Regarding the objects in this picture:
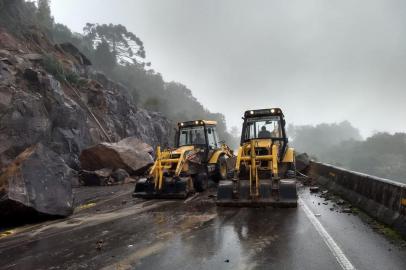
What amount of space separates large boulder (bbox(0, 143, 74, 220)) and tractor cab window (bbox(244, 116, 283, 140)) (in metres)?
6.28

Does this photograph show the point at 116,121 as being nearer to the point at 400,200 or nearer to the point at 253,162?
the point at 253,162

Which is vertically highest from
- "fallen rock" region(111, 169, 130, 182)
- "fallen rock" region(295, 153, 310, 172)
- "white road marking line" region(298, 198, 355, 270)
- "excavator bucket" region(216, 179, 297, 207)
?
"fallen rock" region(295, 153, 310, 172)

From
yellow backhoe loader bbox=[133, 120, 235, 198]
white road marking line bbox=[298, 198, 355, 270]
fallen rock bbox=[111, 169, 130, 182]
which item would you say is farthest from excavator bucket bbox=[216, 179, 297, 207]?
fallen rock bbox=[111, 169, 130, 182]

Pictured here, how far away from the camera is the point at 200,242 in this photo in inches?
263

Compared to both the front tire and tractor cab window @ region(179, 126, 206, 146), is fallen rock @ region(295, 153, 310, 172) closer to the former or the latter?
tractor cab window @ region(179, 126, 206, 146)

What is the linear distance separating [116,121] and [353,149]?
377 feet

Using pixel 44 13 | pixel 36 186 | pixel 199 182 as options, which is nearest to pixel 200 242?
pixel 36 186

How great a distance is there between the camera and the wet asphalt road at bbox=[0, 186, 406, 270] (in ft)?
18.1

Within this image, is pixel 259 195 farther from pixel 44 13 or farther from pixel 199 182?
pixel 44 13

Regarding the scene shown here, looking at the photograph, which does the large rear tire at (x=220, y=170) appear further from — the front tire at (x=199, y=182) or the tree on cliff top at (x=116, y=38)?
the tree on cliff top at (x=116, y=38)

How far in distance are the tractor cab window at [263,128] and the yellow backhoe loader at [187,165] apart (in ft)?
5.21

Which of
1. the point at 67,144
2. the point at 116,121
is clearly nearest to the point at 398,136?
the point at 116,121

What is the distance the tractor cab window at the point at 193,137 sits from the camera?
15000 millimetres

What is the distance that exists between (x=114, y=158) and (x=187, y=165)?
792cm
